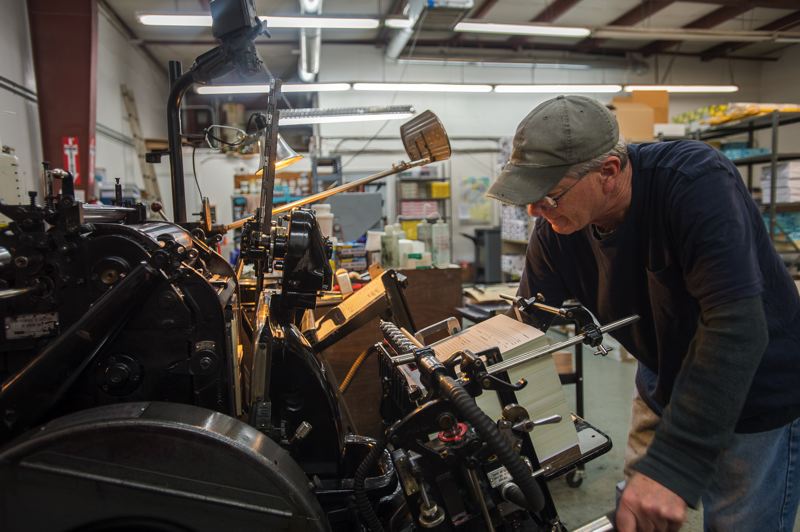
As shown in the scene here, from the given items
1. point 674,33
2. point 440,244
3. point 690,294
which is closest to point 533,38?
point 674,33

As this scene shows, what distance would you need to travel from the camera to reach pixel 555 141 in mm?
997

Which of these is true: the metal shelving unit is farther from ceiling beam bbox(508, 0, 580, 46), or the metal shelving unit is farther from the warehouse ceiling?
ceiling beam bbox(508, 0, 580, 46)

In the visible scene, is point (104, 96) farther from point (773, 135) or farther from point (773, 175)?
point (773, 175)

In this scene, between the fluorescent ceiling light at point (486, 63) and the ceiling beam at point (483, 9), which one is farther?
the fluorescent ceiling light at point (486, 63)

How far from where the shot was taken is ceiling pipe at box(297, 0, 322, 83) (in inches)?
210

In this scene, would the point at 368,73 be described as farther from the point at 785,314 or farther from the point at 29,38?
the point at 785,314

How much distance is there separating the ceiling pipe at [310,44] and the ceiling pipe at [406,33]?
3.20 feet

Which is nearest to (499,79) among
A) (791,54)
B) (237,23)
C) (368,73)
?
(368,73)

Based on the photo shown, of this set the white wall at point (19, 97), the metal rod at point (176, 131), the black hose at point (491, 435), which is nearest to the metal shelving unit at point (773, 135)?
the black hose at point (491, 435)

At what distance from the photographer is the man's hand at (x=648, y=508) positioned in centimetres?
82

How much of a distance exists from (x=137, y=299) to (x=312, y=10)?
524 cm

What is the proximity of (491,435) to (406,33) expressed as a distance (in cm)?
670

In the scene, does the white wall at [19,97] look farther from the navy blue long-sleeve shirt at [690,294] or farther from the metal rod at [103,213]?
the navy blue long-sleeve shirt at [690,294]

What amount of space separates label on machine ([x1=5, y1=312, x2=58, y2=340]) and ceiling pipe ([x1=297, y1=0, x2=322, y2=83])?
503 cm
